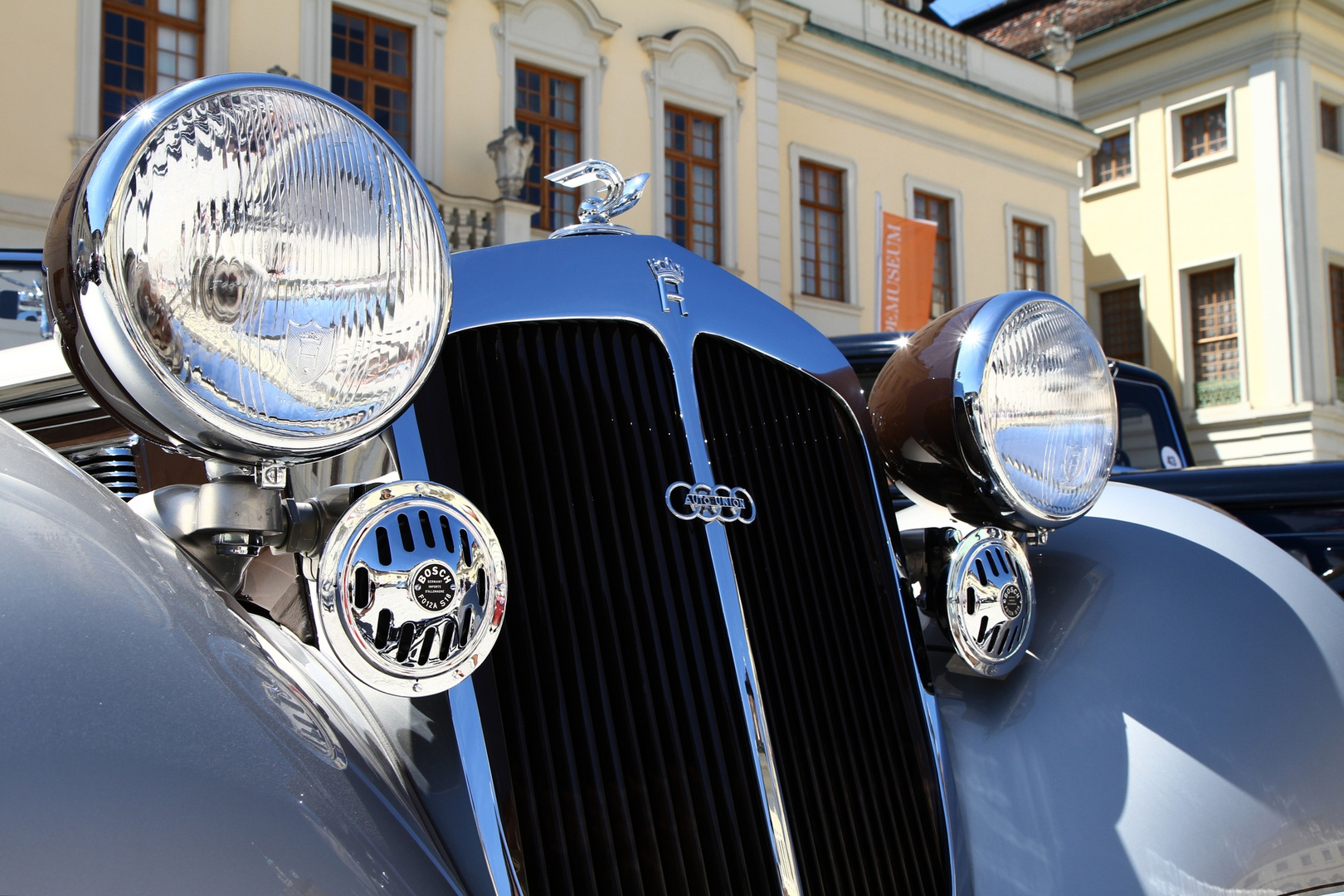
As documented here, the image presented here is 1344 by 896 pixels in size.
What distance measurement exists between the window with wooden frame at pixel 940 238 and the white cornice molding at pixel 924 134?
78 centimetres

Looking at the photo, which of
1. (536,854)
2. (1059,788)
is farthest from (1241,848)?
(536,854)

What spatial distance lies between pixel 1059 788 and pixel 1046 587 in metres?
0.37

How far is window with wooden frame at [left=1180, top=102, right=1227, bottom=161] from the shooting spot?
21094 millimetres

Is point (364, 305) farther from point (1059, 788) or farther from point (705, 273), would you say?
point (1059, 788)

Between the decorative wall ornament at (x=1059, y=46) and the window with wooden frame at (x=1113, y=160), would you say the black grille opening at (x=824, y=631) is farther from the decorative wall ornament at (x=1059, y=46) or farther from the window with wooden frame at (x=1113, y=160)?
the window with wooden frame at (x=1113, y=160)

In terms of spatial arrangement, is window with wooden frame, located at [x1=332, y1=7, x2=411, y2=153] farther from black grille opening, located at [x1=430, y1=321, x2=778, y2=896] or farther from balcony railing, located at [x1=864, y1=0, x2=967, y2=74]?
black grille opening, located at [x1=430, y1=321, x2=778, y2=896]

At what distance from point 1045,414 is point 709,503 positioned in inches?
19.7

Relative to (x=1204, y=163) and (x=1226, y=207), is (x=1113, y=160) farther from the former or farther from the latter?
(x=1226, y=207)

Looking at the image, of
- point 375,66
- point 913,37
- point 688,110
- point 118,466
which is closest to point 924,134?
point 913,37

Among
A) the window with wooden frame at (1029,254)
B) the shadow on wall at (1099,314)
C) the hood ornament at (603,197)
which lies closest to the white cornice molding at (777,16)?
the window with wooden frame at (1029,254)

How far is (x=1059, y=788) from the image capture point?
1.32m

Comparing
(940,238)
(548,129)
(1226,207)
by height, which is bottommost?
(940,238)

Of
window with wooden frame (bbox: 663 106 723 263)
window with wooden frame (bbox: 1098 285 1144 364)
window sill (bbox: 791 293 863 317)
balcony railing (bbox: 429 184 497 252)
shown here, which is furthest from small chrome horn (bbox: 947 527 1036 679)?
window with wooden frame (bbox: 1098 285 1144 364)

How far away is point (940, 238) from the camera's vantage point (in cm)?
1791
